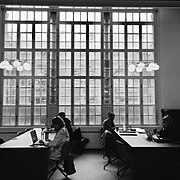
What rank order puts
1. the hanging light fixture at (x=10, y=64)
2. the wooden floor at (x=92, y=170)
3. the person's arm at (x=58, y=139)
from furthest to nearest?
the hanging light fixture at (x=10, y=64) → the wooden floor at (x=92, y=170) → the person's arm at (x=58, y=139)

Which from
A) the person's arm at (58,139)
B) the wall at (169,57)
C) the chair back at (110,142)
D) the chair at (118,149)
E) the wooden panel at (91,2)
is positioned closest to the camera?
the person's arm at (58,139)

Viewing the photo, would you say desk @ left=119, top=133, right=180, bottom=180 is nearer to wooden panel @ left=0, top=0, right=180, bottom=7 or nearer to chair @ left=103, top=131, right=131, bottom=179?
chair @ left=103, top=131, right=131, bottom=179

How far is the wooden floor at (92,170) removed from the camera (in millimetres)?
4180

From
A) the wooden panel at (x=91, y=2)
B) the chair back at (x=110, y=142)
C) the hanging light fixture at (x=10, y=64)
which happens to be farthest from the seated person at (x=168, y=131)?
the hanging light fixture at (x=10, y=64)

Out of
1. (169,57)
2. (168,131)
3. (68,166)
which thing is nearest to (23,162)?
(68,166)

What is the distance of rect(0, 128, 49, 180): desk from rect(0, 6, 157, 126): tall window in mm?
3767

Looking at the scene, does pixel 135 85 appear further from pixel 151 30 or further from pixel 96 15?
pixel 96 15

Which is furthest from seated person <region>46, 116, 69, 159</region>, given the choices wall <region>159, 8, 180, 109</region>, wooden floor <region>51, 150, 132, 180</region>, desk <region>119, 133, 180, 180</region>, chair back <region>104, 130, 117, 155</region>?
wall <region>159, 8, 180, 109</region>

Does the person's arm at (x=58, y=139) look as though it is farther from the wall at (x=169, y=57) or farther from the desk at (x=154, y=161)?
the wall at (x=169, y=57)

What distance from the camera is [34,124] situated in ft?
23.8

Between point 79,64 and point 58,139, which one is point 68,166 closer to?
point 58,139

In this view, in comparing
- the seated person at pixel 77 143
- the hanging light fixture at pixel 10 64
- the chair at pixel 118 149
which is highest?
the hanging light fixture at pixel 10 64

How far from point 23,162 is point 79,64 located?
4.57 metres

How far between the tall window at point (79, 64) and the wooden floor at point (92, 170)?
5.70 feet
